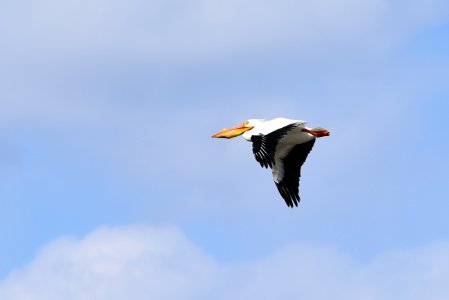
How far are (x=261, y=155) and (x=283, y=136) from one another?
896 millimetres

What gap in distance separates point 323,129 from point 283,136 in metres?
1.54

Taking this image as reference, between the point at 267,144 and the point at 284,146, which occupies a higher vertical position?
the point at 284,146

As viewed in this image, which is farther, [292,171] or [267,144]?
[292,171]

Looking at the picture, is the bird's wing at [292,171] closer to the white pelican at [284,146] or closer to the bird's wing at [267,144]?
the white pelican at [284,146]

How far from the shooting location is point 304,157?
9388 cm

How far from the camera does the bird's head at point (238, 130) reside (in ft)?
309

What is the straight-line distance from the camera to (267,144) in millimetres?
92312

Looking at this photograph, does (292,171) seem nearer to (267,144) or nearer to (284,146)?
(284,146)

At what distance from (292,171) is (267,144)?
173cm

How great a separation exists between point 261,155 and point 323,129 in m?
2.01

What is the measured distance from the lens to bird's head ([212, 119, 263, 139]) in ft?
309

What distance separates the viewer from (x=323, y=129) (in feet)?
307

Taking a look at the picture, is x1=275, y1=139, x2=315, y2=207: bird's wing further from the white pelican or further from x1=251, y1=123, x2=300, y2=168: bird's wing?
x1=251, y1=123, x2=300, y2=168: bird's wing

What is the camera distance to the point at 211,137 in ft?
315
